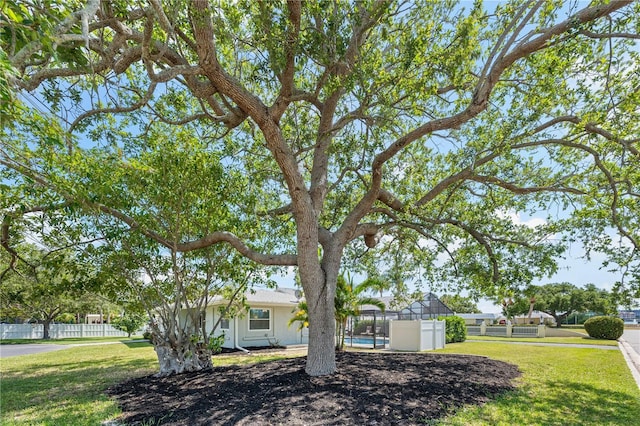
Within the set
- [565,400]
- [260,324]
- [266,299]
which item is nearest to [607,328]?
[565,400]

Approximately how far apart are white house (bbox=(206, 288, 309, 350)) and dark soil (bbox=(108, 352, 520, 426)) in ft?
30.8

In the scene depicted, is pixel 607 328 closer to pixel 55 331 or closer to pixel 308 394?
pixel 308 394

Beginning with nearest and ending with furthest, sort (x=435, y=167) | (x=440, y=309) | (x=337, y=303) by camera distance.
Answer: (x=435, y=167), (x=337, y=303), (x=440, y=309)

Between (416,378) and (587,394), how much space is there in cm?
347

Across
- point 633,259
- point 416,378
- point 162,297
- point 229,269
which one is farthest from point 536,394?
point 162,297

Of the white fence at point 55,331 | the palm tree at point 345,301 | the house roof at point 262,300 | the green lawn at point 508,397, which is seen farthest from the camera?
the white fence at point 55,331

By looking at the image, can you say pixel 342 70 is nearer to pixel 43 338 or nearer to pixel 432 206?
pixel 432 206

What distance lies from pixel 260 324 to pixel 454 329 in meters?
11.1

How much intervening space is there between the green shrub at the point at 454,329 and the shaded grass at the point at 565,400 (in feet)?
31.1

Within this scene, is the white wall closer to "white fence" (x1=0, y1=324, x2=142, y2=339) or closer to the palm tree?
the palm tree

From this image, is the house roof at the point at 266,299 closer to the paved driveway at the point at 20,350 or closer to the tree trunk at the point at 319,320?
the tree trunk at the point at 319,320

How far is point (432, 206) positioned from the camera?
10.1m

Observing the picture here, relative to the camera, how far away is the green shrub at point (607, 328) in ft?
73.0

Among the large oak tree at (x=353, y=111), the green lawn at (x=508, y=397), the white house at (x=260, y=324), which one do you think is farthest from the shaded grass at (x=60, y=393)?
the white house at (x=260, y=324)
